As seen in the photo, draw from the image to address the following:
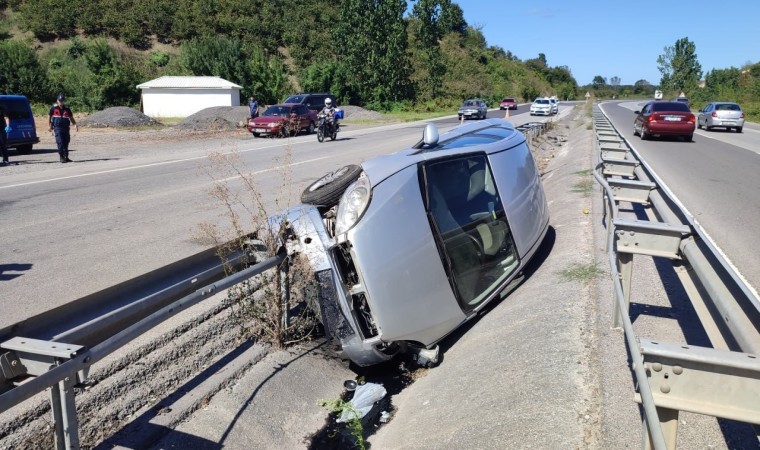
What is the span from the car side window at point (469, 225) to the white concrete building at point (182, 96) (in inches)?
1680

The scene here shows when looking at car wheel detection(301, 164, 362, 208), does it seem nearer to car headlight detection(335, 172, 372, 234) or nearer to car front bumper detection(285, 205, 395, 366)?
car front bumper detection(285, 205, 395, 366)

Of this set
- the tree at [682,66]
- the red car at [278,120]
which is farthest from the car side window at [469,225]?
the tree at [682,66]

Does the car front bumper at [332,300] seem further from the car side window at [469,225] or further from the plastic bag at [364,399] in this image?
the car side window at [469,225]

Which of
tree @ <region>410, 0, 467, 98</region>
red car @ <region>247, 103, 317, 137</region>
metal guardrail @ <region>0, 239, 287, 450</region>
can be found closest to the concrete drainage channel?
metal guardrail @ <region>0, 239, 287, 450</region>

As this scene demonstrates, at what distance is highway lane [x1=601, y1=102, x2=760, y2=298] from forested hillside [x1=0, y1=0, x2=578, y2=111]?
3901 cm

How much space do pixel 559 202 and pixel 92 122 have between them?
3014cm

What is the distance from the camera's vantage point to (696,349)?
2.35m

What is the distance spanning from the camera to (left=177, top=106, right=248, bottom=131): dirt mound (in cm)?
3162

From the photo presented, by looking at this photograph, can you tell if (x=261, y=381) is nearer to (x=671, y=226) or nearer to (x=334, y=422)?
(x=334, y=422)

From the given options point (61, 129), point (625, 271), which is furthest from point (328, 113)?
point (625, 271)

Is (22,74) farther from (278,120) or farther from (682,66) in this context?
(682,66)

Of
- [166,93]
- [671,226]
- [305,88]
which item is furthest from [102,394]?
[305,88]

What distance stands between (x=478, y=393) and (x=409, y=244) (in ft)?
3.76

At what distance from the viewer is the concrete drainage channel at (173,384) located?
3.66 m
